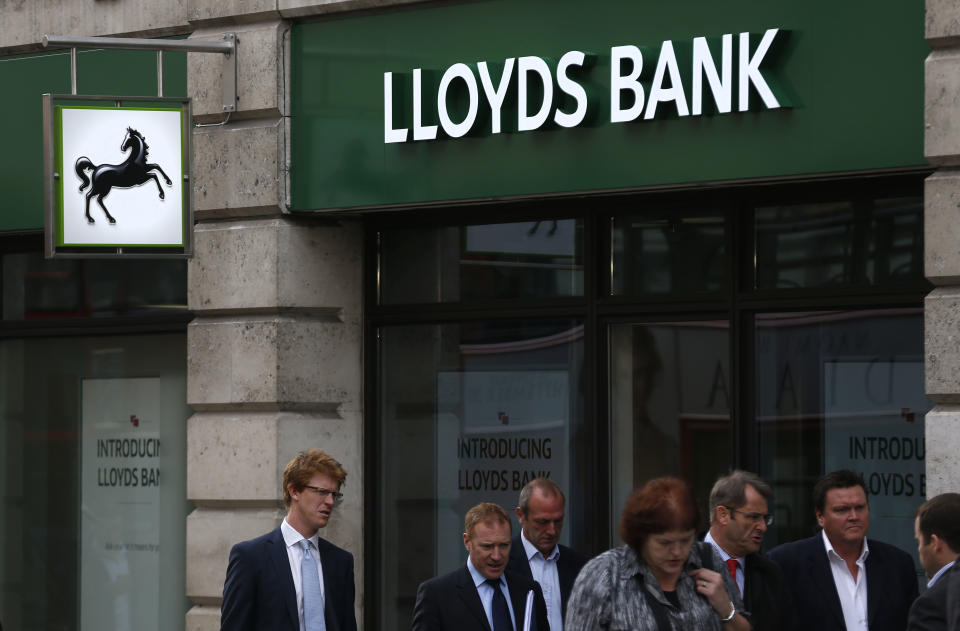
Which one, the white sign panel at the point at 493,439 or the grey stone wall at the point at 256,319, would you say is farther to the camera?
the grey stone wall at the point at 256,319

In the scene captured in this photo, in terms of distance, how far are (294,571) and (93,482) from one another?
15.2ft

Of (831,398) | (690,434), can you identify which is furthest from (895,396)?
(690,434)

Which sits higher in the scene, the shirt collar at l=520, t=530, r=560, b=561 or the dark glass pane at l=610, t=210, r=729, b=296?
the dark glass pane at l=610, t=210, r=729, b=296

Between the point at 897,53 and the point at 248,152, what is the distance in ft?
12.9

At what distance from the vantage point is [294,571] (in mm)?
8031

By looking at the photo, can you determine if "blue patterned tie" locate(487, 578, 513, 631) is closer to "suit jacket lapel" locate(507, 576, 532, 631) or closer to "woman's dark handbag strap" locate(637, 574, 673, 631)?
"suit jacket lapel" locate(507, 576, 532, 631)

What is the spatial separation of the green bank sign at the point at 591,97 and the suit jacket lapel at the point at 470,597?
2.68 metres

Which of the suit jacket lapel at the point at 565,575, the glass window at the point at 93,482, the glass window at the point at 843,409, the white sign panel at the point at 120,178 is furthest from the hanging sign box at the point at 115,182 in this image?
the glass window at the point at 843,409

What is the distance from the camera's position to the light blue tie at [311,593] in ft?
26.3

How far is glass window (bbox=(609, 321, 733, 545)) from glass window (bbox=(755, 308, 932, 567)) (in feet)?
0.78

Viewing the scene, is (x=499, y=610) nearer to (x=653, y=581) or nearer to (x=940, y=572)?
(x=653, y=581)

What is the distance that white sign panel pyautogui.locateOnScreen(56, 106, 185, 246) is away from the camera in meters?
10.4

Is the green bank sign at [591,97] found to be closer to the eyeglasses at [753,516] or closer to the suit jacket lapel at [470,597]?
the eyeglasses at [753,516]

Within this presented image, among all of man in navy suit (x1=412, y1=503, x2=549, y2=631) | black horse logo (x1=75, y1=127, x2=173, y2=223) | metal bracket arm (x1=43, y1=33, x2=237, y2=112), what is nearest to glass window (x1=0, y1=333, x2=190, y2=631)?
black horse logo (x1=75, y1=127, x2=173, y2=223)
